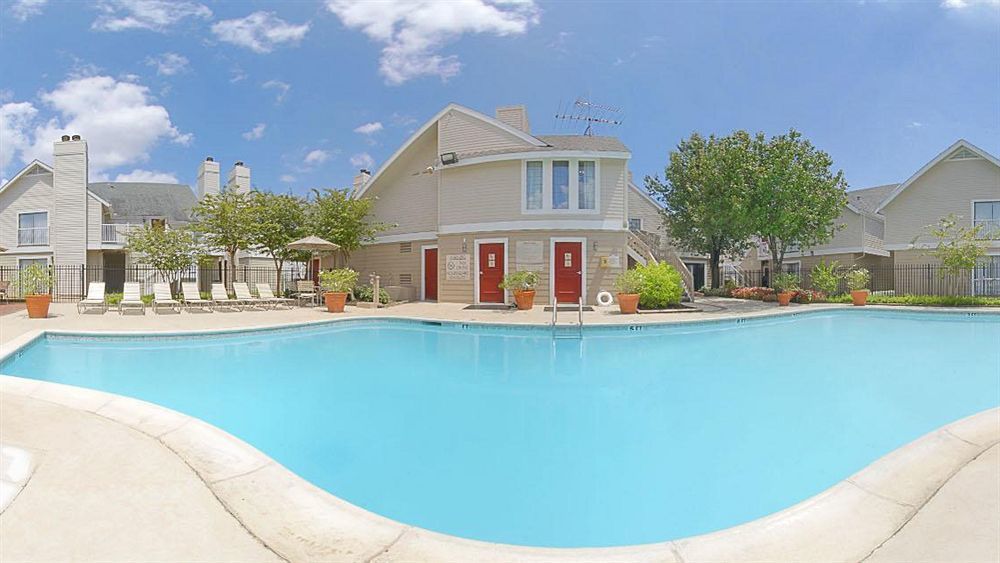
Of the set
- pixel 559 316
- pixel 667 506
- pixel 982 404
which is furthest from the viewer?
pixel 559 316

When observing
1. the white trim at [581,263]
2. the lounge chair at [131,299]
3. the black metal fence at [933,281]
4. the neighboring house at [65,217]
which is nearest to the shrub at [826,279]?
the black metal fence at [933,281]

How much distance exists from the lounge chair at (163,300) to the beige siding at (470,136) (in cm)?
1075

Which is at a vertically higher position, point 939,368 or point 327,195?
point 327,195

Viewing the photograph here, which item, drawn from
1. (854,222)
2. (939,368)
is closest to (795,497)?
(939,368)

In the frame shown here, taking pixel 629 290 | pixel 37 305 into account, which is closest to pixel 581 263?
pixel 629 290

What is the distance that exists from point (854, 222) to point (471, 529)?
31603 millimetres

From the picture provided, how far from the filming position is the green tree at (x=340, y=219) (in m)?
20.7

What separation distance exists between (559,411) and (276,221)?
1882 cm

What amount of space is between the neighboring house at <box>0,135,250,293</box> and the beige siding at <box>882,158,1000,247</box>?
34.1 meters

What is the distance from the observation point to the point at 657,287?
1594 centimetres

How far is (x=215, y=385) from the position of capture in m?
7.19

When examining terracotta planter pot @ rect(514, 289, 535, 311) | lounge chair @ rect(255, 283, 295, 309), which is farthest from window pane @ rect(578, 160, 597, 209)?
lounge chair @ rect(255, 283, 295, 309)

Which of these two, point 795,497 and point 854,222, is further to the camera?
point 854,222

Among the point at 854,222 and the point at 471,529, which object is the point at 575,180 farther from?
the point at 854,222
